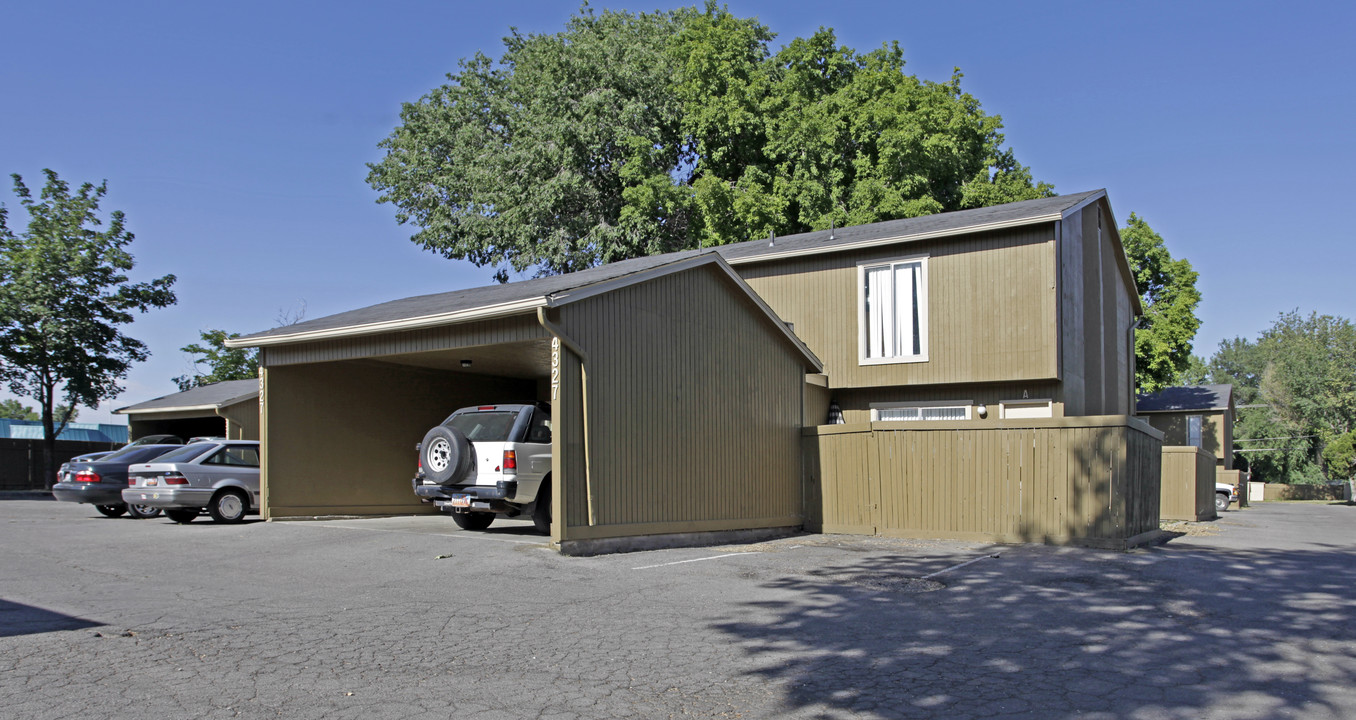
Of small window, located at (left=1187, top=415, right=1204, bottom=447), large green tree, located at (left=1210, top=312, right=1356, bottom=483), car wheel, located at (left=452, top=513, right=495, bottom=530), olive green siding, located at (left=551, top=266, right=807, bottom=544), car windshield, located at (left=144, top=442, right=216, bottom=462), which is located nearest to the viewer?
olive green siding, located at (left=551, top=266, right=807, bottom=544)

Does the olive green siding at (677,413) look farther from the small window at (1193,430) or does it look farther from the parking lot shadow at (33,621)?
the small window at (1193,430)

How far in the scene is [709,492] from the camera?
46.0 ft

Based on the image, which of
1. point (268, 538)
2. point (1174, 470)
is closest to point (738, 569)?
point (268, 538)

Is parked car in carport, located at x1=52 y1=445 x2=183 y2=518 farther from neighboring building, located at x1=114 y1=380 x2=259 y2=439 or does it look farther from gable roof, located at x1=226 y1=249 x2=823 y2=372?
neighboring building, located at x1=114 y1=380 x2=259 y2=439

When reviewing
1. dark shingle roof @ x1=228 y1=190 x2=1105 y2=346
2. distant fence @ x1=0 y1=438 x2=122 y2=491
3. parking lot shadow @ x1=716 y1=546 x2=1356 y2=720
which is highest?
dark shingle roof @ x1=228 y1=190 x2=1105 y2=346

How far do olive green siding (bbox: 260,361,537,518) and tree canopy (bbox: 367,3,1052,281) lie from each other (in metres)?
15.2

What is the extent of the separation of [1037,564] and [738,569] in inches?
140

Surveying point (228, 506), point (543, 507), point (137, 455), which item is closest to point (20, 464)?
point (137, 455)

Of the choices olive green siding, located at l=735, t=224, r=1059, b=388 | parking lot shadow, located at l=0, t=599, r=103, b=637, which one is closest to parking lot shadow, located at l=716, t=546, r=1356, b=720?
parking lot shadow, located at l=0, t=599, r=103, b=637

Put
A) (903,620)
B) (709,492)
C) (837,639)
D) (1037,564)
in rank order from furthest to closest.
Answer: (709,492), (1037,564), (903,620), (837,639)

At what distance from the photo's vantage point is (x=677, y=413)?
43.9 ft

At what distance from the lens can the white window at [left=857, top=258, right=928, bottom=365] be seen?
18.3 meters

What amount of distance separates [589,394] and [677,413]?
6.69 feet

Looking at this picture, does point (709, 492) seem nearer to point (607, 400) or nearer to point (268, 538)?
point (607, 400)
